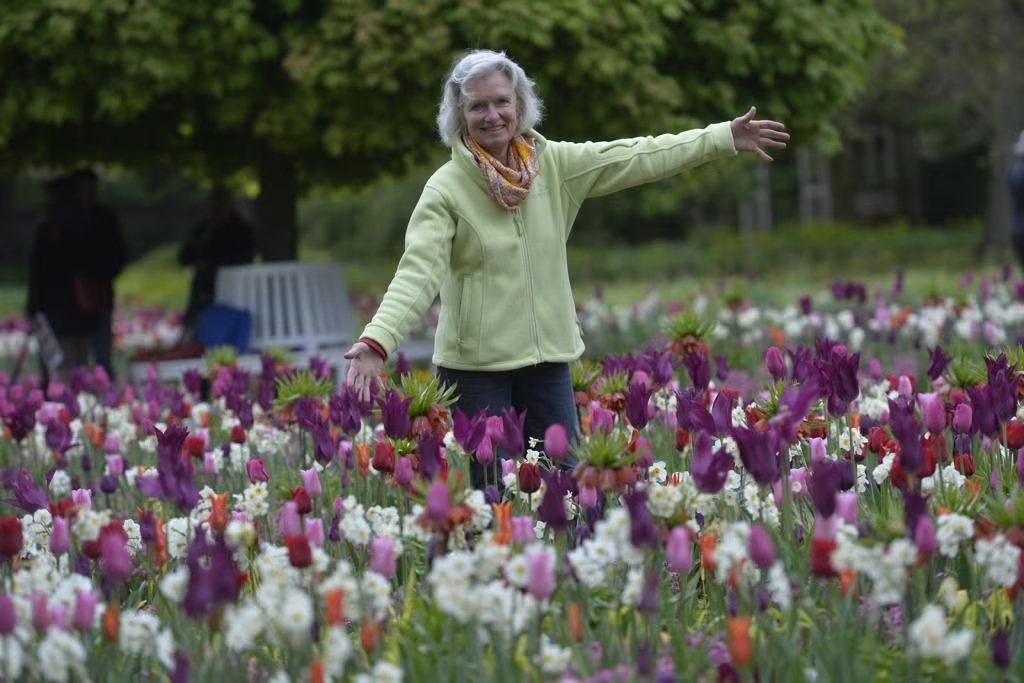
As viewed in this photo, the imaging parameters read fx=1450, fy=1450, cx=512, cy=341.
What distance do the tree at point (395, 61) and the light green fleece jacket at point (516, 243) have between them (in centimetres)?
353

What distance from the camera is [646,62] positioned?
866 cm

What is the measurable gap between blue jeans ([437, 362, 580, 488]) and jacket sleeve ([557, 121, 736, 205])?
1.86 feet

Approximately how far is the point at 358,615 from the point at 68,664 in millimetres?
515

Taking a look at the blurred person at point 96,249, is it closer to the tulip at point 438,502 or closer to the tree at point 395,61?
the tree at point 395,61

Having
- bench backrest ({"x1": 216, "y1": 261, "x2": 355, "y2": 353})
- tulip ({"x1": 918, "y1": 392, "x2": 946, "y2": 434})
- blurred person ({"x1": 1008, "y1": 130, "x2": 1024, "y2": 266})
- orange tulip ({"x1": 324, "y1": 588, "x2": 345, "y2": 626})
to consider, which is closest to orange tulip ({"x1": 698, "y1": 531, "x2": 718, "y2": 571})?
orange tulip ({"x1": 324, "y1": 588, "x2": 345, "y2": 626})

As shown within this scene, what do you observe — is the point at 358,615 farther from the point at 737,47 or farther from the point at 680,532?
the point at 737,47

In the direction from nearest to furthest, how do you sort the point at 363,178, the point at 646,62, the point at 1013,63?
the point at 646,62
the point at 363,178
the point at 1013,63

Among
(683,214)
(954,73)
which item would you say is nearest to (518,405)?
(954,73)

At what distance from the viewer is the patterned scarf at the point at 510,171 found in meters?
4.14

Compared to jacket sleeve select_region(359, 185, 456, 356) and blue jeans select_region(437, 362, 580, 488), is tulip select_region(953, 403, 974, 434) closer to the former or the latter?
blue jeans select_region(437, 362, 580, 488)

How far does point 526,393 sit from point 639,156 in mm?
795

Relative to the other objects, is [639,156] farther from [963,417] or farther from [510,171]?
[963,417]

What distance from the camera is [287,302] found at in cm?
959

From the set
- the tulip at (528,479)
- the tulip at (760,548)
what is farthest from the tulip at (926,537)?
the tulip at (528,479)
